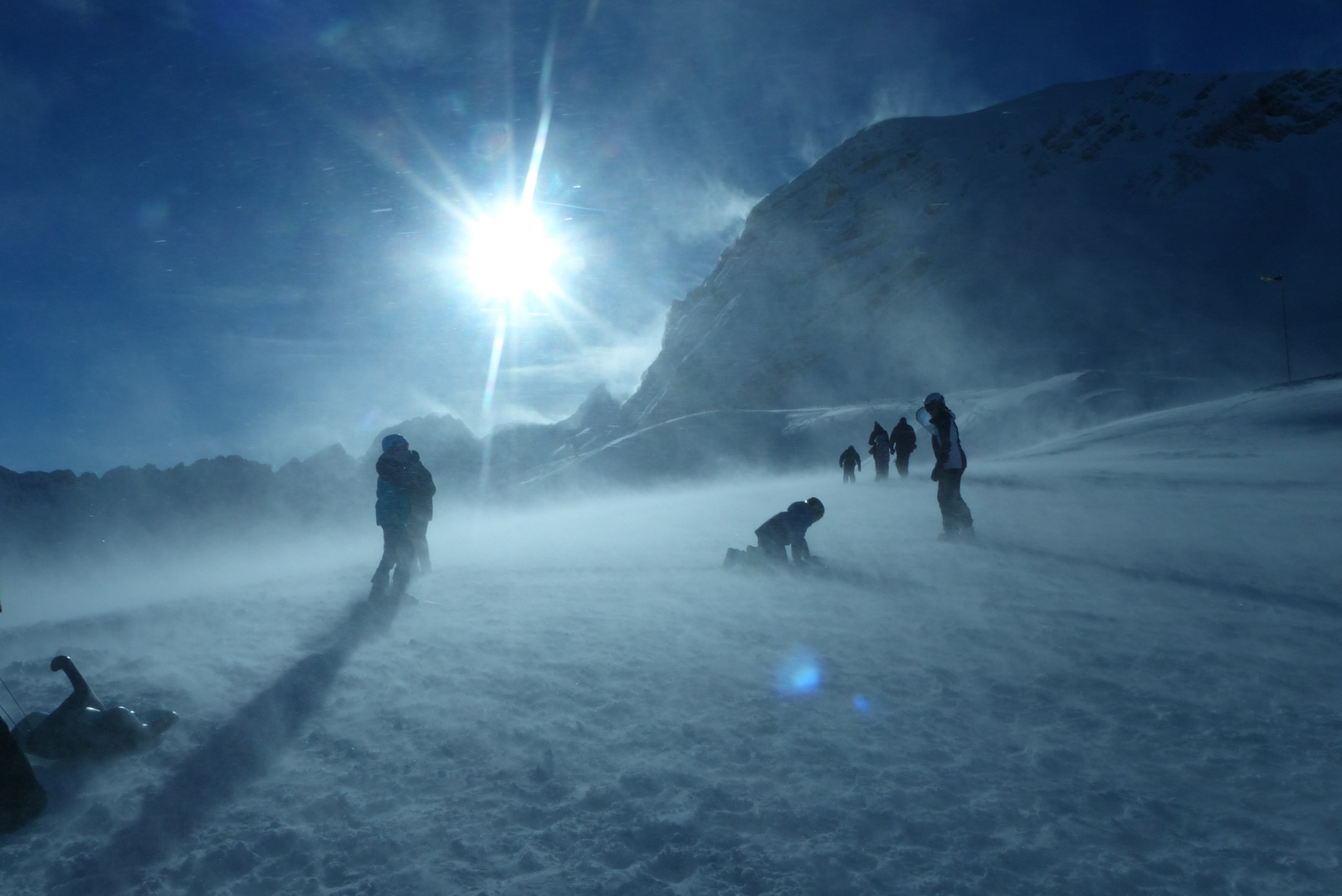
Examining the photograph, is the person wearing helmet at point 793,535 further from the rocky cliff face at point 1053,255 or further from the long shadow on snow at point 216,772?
the rocky cliff face at point 1053,255

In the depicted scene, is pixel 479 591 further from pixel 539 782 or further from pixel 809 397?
pixel 809 397

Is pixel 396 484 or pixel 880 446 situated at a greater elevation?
pixel 880 446

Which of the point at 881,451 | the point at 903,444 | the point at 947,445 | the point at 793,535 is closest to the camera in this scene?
the point at 793,535

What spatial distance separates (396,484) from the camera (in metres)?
7.56

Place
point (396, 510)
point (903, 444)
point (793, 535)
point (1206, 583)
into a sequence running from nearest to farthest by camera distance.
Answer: point (1206, 583) → point (396, 510) → point (793, 535) → point (903, 444)

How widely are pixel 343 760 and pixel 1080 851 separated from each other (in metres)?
3.34

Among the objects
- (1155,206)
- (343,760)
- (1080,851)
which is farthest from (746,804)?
(1155,206)

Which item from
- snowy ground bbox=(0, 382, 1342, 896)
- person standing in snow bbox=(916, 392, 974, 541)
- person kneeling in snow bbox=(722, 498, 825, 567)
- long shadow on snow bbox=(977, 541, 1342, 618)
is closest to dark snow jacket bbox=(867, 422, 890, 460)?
person standing in snow bbox=(916, 392, 974, 541)

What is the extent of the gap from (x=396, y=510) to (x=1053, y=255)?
89.2m

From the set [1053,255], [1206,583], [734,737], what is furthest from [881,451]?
[1053,255]

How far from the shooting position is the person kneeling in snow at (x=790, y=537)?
25.7ft

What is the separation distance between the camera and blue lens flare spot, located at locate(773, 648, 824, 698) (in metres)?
4.26

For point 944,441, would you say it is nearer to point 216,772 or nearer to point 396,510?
point 396,510

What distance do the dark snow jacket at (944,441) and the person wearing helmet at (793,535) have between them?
2002mm
